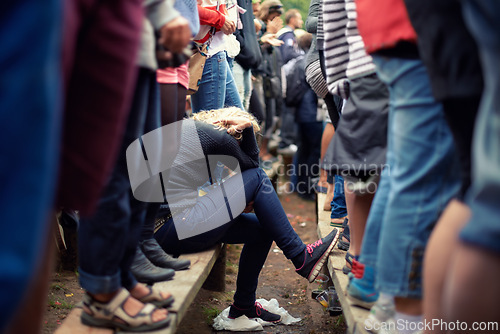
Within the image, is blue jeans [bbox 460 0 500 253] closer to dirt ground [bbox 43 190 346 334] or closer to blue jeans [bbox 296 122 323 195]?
dirt ground [bbox 43 190 346 334]

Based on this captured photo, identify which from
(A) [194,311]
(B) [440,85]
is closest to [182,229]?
(A) [194,311]

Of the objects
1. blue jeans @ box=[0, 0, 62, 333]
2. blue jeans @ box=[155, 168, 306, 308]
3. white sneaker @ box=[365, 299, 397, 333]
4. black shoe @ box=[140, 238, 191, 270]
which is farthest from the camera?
blue jeans @ box=[155, 168, 306, 308]

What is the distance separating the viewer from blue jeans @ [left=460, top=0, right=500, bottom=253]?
1.16 metres

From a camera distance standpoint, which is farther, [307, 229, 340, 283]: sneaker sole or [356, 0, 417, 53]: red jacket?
[307, 229, 340, 283]: sneaker sole

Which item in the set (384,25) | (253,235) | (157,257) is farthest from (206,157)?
(384,25)

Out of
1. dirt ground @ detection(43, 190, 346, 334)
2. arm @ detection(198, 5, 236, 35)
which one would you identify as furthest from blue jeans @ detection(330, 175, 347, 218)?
arm @ detection(198, 5, 236, 35)

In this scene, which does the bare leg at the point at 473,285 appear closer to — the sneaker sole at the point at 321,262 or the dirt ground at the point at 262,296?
the sneaker sole at the point at 321,262

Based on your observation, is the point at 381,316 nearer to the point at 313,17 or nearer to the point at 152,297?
the point at 152,297

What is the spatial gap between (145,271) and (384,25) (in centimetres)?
141

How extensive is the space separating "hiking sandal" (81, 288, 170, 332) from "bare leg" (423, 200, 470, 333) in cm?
95

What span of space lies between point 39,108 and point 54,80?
0.24ft

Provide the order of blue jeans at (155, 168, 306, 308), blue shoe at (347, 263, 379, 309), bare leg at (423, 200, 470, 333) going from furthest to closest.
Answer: blue jeans at (155, 168, 306, 308) → blue shoe at (347, 263, 379, 309) → bare leg at (423, 200, 470, 333)

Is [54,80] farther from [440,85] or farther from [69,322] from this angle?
[69,322]

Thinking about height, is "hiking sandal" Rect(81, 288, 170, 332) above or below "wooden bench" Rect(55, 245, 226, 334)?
above
